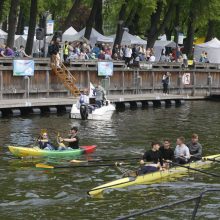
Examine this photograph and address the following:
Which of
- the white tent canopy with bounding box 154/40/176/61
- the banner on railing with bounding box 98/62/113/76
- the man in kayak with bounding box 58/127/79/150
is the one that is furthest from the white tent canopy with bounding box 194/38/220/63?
the man in kayak with bounding box 58/127/79/150

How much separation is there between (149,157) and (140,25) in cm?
5150

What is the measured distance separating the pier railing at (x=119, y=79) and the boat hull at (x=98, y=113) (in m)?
4.92

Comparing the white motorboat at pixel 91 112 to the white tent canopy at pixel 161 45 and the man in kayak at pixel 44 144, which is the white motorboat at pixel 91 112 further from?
the white tent canopy at pixel 161 45

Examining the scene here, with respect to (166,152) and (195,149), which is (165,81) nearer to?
(195,149)

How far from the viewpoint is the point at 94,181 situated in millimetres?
24203

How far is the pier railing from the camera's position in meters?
44.4

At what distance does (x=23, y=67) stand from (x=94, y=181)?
21.2 meters

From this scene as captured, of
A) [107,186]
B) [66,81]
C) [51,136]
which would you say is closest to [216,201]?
[107,186]

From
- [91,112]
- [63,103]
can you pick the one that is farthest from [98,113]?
[63,103]

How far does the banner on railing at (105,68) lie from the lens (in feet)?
164

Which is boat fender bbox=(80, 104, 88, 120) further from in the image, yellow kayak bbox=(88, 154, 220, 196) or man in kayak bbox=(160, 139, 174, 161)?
man in kayak bbox=(160, 139, 174, 161)

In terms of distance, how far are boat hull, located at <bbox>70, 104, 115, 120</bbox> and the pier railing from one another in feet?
16.2

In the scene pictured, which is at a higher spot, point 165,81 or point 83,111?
point 165,81

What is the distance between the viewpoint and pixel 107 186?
2212 cm
